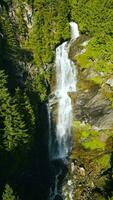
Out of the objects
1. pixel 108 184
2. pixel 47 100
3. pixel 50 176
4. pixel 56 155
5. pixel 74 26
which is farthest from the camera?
pixel 74 26

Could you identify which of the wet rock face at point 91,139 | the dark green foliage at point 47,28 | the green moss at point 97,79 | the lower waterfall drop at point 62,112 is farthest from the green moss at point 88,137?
the dark green foliage at point 47,28

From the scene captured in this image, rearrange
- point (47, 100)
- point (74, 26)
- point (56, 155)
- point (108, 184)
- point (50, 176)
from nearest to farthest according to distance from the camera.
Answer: point (108, 184), point (50, 176), point (56, 155), point (47, 100), point (74, 26)

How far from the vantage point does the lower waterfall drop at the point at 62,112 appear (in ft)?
308

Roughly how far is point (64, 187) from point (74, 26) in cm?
4100

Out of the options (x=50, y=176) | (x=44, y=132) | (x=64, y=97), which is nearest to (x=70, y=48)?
(x=64, y=97)

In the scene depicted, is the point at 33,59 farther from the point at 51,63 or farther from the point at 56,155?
the point at 56,155

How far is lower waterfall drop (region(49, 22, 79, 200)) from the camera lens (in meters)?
93.8

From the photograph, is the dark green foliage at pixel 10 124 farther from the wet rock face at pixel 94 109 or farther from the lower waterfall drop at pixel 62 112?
the wet rock face at pixel 94 109

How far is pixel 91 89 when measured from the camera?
102688mm

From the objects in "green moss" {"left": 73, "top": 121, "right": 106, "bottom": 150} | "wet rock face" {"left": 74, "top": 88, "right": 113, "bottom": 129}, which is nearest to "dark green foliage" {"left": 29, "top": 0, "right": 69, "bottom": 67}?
"wet rock face" {"left": 74, "top": 88, "right": 113, "bottom": 129}

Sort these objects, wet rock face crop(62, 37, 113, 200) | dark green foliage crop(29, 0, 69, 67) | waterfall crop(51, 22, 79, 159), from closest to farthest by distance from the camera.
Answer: wet rock face crop(62, 37, 113, 200) → waterfall crop(51, 22, 79, 159) → dark green foliage crop(29, 0, 69, 67)

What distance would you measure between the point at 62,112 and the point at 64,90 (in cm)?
583

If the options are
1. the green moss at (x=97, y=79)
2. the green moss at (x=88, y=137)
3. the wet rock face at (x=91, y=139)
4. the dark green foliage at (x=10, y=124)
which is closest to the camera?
the dark green foliage at (x=10, y=124)

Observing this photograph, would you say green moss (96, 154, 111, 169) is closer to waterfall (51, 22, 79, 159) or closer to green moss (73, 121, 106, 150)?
green moss (73, 121, 106, 150)
